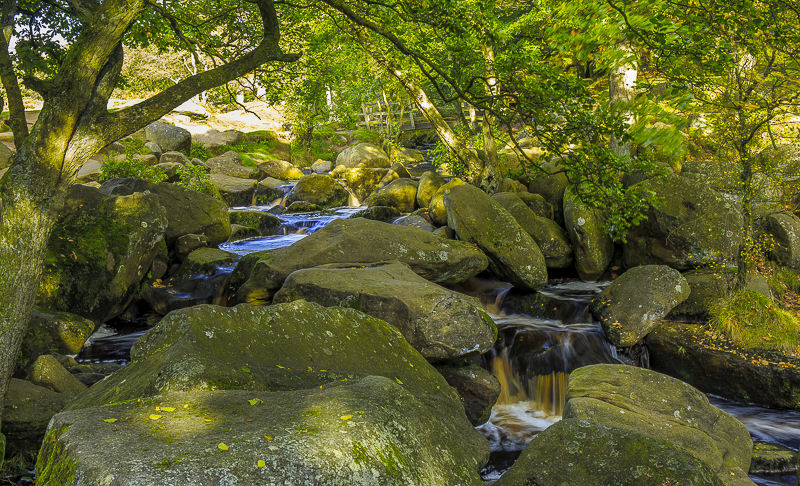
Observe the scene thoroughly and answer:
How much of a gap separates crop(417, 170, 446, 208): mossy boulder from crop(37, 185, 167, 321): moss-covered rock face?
9.29 meters

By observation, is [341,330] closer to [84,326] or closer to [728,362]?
[84,326]

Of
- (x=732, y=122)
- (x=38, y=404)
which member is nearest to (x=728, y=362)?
(x=732, y=122)

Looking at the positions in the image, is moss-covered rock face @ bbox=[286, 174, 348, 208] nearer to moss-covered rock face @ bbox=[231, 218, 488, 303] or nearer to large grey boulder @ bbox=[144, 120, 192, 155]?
large grey boulder @ bbox=[144, 120, 192, 155]

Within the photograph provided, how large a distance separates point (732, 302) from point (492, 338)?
496cm

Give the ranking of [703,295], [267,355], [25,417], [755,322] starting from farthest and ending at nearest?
[703,295]
[755,322]
[25,417]
[267,355]

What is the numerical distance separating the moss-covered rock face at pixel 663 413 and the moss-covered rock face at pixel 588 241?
567cm

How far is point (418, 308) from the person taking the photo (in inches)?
287

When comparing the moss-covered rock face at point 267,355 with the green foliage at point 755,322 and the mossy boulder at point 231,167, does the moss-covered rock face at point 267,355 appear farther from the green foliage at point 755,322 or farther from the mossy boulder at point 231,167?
the mossy boulder at point 231,167

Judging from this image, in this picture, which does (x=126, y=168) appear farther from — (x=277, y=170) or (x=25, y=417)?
(x=25, y=417)

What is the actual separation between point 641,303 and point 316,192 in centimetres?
1561

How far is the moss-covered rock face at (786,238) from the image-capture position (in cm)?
1137

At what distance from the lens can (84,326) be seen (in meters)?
8.60

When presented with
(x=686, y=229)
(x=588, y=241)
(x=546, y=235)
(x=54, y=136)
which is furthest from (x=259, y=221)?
(x=686, y=229)

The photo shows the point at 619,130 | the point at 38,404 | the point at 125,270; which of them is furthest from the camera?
the point at 125,270
